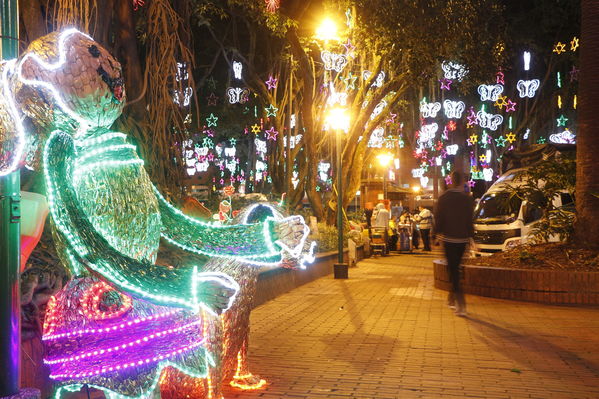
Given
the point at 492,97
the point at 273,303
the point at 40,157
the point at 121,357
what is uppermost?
the point at 492,97

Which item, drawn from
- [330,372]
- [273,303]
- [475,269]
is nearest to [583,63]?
[475,269]

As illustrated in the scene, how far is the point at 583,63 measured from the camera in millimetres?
10703

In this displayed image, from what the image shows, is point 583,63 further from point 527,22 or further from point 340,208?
point 527,22

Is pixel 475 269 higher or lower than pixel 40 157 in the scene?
lower

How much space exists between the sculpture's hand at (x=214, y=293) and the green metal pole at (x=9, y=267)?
0.95 m

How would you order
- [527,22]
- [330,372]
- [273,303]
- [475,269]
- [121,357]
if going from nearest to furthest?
1. [121,357]
2. [330,372]
3. [273,303]
4. [475,269]
5. [527,22]

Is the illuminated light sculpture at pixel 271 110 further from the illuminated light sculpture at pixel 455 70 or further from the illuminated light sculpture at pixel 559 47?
the illuminated light sculpture at pixel 559 47

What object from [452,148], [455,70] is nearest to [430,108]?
[455,70]

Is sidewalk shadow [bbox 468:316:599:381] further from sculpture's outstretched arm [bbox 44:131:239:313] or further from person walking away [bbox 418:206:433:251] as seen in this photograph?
person walking away [bbox 418:206:433:251]

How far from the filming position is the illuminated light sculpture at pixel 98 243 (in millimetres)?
2688

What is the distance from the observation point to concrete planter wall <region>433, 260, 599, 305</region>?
31.3 ft

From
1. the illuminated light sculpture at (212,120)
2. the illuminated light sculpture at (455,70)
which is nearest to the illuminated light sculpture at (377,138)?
the illuminated light sculpture at (455,70)

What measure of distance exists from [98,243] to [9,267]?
0.57 m

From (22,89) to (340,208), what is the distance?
11.1 metres
